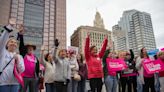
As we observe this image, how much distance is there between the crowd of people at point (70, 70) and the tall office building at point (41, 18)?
77497mm

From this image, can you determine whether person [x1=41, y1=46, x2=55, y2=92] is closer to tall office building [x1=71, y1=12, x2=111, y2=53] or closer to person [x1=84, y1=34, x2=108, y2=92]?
person [x1=84, y1=34, x2=108, y2=92]

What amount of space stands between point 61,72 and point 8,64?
6.00 ft

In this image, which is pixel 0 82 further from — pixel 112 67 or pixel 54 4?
pixel 54 4

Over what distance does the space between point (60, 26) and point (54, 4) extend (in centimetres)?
1255

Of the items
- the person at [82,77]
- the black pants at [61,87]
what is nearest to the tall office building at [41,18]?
the person at [82,77]

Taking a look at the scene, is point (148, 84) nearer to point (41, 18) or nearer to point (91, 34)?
point (41, 18)

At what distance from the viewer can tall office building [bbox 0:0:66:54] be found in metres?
86.2

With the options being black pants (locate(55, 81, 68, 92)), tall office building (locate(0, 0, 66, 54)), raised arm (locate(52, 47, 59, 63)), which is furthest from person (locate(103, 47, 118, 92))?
tall office building (locate(0, 0, 66, 54))

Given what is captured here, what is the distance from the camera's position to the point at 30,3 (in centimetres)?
9331

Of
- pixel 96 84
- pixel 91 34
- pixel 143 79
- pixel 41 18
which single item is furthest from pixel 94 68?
pixel 91 34

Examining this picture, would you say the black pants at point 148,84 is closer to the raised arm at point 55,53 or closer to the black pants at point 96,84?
the black pants at point 96,84

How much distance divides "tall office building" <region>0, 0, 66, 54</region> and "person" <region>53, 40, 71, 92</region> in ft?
259

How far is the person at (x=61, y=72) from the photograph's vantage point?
524 cm

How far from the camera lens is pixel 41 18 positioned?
307 feet
